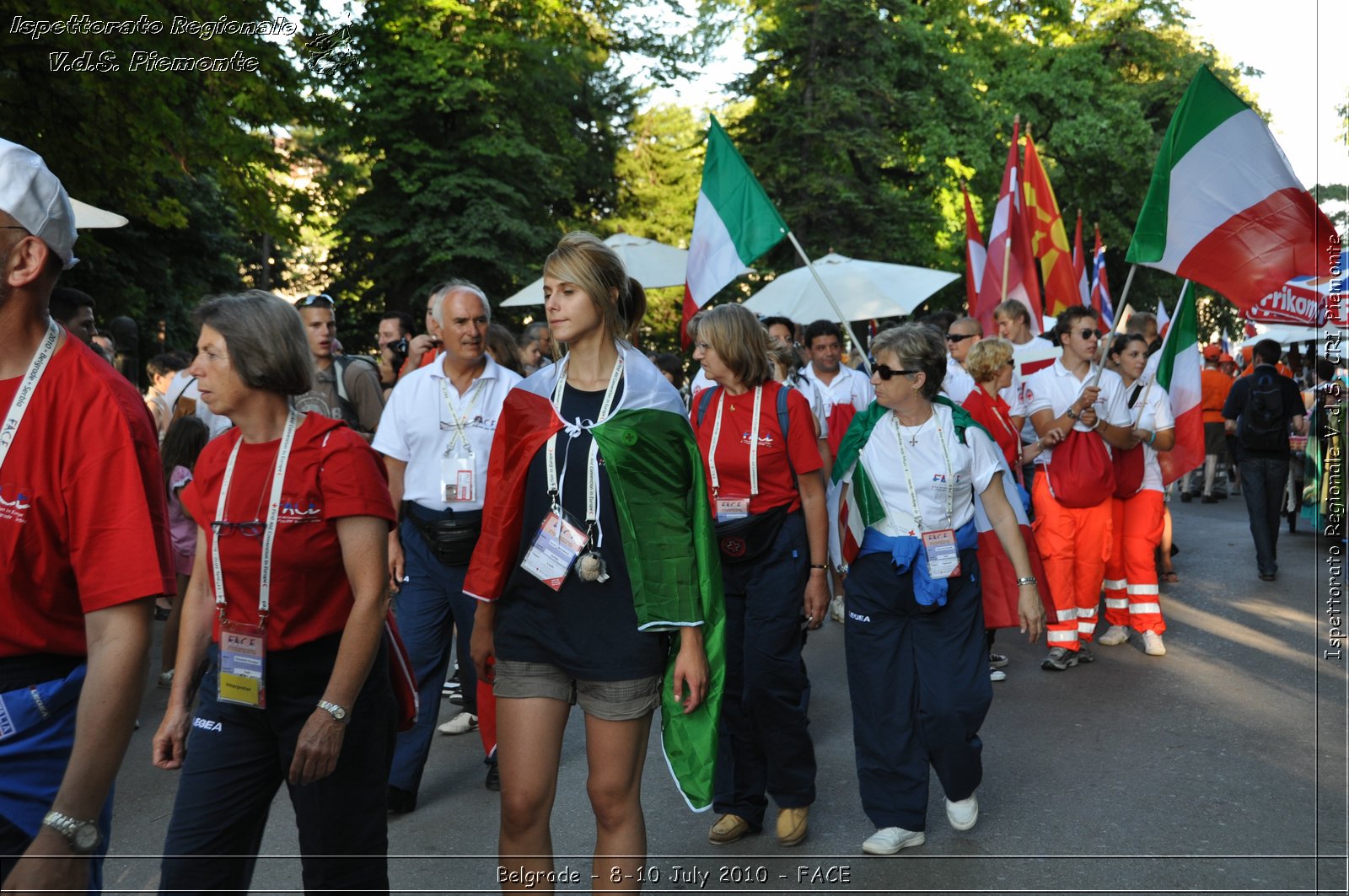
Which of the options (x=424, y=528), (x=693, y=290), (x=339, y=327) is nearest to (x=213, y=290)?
(x=339, y=327)

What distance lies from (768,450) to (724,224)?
336 centimetres

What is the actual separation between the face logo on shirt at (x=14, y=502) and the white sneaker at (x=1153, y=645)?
7.48 m

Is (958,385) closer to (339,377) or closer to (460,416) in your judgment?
(339,377)

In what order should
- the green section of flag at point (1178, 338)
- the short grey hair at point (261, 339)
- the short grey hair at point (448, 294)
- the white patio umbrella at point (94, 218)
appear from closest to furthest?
1. the short grey hair at point (261, 339)
2. the short grey hair at point (448, 294)
3. the white patio umbrella at point (94, 218)
4. the green section of flag at point (1178, 338)

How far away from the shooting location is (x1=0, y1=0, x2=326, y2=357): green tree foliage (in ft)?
32.0

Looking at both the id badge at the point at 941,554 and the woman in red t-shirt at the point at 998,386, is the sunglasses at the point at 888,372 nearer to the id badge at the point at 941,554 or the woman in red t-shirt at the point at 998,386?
the id badge at the point at 941,554

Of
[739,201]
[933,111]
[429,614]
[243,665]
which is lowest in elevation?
[429,614]

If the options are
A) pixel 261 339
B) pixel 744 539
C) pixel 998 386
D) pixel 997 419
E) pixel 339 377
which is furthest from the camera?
pixel 998 386

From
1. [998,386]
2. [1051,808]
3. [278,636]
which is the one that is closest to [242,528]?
[278,636]

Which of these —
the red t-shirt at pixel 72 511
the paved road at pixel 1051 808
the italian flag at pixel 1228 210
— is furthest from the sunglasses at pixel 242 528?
the italian flag at pixel 1228 210

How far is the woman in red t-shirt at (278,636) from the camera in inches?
121

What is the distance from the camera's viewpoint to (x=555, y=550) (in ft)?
11.3

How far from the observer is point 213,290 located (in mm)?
27625

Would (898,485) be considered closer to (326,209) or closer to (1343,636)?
(1343,636)
